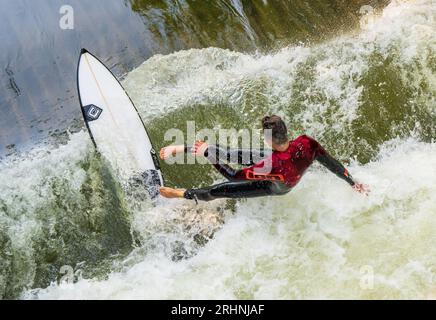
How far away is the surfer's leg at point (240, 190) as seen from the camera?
446cm

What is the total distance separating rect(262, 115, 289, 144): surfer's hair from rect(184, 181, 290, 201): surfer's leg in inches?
20.4

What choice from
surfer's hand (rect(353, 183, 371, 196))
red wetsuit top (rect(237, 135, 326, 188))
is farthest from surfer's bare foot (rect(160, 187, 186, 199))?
surfer's hand (rect(353, 183, 371, 196))

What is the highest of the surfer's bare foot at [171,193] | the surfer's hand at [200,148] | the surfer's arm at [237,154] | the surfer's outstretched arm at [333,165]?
the surfer's hand at [200,148]

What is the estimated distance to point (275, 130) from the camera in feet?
13.1

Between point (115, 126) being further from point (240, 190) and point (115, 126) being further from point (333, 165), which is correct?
point (333, 165)

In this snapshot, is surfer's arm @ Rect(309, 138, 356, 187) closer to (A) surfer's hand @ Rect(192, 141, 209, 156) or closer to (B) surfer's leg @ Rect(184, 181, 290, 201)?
(B) surfer's leg @ Rect(184, 181, 290, 201)

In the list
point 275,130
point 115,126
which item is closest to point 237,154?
point 275,130

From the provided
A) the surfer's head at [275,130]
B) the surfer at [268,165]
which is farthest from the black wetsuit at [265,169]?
the surfer's head at [275,130]

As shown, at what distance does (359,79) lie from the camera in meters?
5.59

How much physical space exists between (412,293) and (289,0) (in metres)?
5.07

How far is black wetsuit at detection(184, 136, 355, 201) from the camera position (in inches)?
167

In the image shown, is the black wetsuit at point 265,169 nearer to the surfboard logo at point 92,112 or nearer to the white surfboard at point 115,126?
the white surfboard at point 115,126

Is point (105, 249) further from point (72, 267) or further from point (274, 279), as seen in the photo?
point (274, 279)

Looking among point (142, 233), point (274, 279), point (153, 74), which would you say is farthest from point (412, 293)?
point (153, 74)
